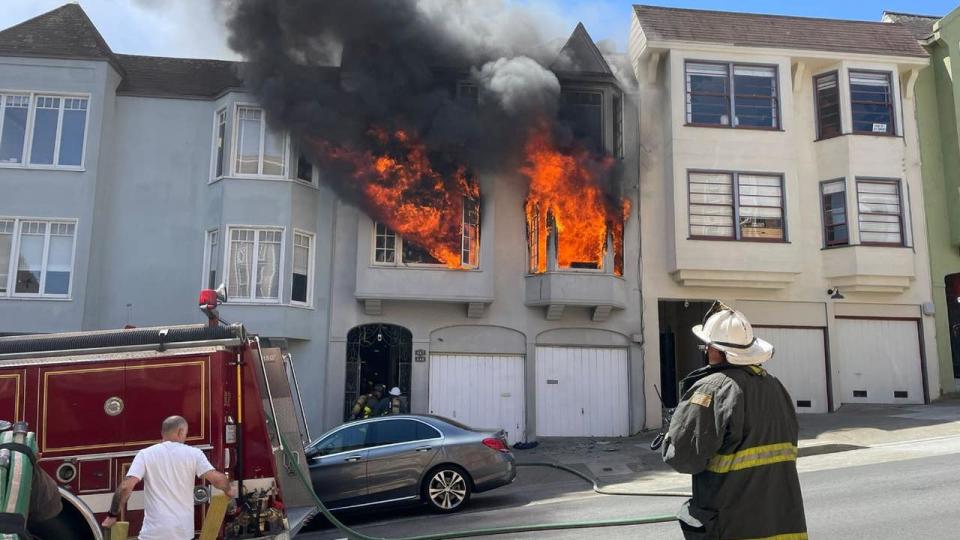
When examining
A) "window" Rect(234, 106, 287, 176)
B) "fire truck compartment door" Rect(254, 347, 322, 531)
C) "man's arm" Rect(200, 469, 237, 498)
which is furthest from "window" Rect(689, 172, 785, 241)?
"man's arm" Rect(200, 469, 237, 498)

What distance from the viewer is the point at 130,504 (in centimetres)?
676

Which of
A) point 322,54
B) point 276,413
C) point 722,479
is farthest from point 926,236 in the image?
point 722,479

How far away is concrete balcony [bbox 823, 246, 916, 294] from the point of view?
1831 cm

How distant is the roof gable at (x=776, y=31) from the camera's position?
18969mm

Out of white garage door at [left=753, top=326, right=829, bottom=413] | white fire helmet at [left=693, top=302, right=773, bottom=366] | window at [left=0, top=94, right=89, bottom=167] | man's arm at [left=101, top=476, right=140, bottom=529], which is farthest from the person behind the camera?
white garage door at [left=753, top=326, right=829, bottom=413]

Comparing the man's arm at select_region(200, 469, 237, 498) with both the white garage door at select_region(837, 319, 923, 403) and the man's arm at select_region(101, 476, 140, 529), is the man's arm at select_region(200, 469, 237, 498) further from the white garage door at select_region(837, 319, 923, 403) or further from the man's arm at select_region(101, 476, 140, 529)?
the white garage door at select_region(837, 319, 923, 403)

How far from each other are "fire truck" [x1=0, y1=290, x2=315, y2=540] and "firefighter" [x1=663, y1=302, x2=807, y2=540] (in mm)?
4561

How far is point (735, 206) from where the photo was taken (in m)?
18.3

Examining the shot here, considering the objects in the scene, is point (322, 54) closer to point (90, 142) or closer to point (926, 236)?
point (90, 142)

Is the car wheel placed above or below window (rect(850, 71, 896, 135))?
below

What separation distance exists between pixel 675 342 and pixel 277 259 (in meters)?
11.0

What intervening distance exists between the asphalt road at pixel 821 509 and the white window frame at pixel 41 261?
9883 millimetres

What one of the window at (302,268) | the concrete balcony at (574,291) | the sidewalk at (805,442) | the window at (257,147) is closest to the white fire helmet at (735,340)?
the sidewalk at (805,442)

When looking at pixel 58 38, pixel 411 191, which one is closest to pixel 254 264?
pixel 411 191
